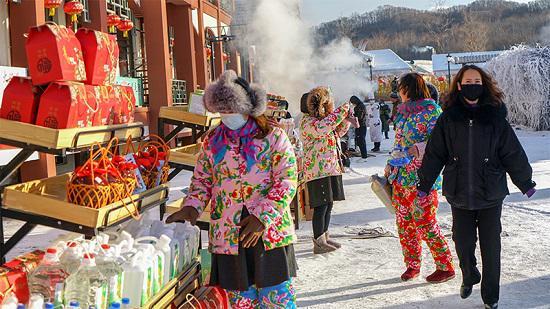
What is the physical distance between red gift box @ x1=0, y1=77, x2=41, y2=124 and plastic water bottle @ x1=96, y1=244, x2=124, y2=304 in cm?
85

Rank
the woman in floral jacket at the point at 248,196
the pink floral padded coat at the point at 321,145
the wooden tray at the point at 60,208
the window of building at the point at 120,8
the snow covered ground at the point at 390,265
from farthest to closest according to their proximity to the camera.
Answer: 1. the window of building at the point at 120,8
2. the pink floral padded coat at the point at 321,145
3. the snow covered ground at the point at 390,265
4. the woman in floral jacket at the point at 248,196
5. the wooden tray at the point at 60,208

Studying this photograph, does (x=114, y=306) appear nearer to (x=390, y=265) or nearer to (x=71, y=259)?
(x=71, y=259)

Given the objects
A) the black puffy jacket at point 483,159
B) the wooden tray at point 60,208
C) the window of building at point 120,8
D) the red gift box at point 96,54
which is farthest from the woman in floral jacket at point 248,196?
the window of building at point 120,8

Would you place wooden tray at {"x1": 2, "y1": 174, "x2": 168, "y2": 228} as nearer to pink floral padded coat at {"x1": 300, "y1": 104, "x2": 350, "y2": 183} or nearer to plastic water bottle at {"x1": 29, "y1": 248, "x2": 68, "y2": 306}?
plastic water bottle at {"x1": 29, "y1": 248, "x2": 68, "y2": 306}

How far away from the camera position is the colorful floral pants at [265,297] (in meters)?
→ 3.21

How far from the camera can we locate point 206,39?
875 inches

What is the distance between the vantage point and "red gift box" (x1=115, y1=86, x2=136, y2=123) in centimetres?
375

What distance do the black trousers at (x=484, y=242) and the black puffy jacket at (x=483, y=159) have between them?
10cm

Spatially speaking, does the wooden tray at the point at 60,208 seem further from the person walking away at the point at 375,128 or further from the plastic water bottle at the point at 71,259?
the person walking away at the point at 375,128

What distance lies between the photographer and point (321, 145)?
5977mm

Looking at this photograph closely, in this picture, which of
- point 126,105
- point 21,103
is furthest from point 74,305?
point 126,105

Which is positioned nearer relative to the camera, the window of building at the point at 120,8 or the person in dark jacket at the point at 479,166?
the person in dark jacket at the point at 479,166

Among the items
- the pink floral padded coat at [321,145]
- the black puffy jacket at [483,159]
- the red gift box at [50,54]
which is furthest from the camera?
the pink floral padded coat at [321,145]

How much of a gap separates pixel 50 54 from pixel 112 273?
1.19 m
